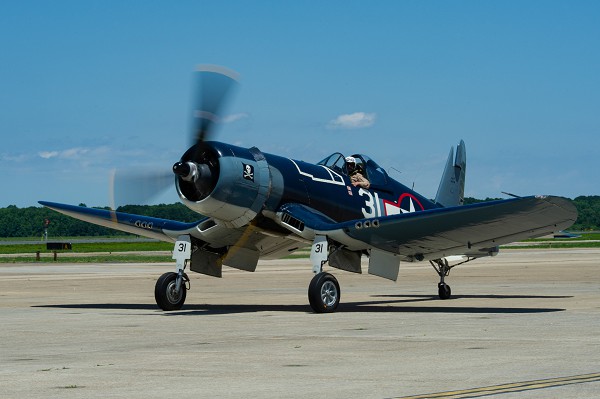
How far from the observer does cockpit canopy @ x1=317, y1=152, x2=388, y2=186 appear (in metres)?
21.3

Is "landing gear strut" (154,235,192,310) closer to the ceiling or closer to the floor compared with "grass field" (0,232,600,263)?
closer to the floor

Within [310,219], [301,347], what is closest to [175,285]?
[310,219]

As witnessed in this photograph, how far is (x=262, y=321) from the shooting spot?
17.2m

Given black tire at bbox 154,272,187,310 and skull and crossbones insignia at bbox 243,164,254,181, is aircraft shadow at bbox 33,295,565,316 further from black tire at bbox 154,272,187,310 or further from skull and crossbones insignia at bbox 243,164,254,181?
skull and crossbones insignia at bbox 243,164,254,181

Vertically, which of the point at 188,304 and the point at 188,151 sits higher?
the point at 188,151

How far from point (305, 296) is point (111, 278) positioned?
13.6 metres

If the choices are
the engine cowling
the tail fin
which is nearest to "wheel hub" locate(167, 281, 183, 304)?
the engine cowling

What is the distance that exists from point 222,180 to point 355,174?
4.23 metres

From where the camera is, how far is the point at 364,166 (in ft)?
71.5

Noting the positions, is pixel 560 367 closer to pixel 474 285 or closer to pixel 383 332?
pixel 383 332

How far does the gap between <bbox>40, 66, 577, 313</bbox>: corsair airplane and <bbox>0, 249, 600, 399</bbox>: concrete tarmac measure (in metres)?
1.03

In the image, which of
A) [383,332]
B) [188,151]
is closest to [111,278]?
[188,151]

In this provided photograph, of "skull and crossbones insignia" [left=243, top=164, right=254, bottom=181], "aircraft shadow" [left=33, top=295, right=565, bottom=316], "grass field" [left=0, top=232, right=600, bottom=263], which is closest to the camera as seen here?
"skull and crossbones insignia" [left=243, top=164, right=254, bottom=181]

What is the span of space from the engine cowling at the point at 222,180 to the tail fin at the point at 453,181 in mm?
8737
